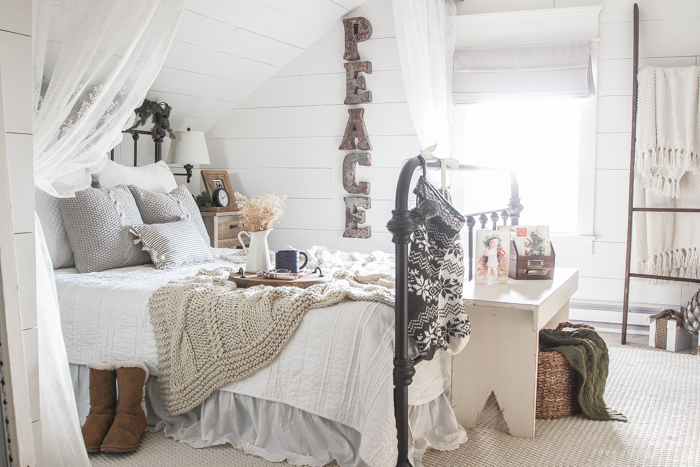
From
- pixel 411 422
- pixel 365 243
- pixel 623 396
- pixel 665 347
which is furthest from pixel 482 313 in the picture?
pixel 365 243

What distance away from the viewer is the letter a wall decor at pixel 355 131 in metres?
4.15

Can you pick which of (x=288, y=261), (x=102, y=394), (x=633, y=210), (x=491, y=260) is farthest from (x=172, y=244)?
(x=633, y=210)

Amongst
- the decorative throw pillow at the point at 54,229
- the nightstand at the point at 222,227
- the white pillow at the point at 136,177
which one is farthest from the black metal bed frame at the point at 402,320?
the nightstand at the point at 222,227

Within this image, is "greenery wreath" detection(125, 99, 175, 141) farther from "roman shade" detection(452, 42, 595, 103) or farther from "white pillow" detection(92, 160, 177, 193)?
"roman shade" detection(452, 42, 595, 103)

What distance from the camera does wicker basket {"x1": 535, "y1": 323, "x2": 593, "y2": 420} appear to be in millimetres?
2348

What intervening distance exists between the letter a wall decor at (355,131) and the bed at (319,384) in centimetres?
185

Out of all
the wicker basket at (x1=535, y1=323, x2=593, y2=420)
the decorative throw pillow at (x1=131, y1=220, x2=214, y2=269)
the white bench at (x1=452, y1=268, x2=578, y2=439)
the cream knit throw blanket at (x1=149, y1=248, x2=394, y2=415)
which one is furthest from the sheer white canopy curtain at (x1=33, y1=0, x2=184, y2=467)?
the wicker basket at (x1=535, y1=323, x2=593, y2=420)

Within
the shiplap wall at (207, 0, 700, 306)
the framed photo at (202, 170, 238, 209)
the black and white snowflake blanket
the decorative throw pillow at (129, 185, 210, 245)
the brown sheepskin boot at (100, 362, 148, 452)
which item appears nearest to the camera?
the black and white snowflake blanket

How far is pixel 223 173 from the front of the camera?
175 inches

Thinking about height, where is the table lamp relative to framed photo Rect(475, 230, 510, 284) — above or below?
above

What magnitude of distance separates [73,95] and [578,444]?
6.90ft

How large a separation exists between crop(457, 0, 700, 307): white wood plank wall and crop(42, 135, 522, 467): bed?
179 cm

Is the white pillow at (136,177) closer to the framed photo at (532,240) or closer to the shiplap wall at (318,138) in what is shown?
the shiplap wall at (318,138)

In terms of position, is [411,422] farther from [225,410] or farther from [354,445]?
[225,410]
